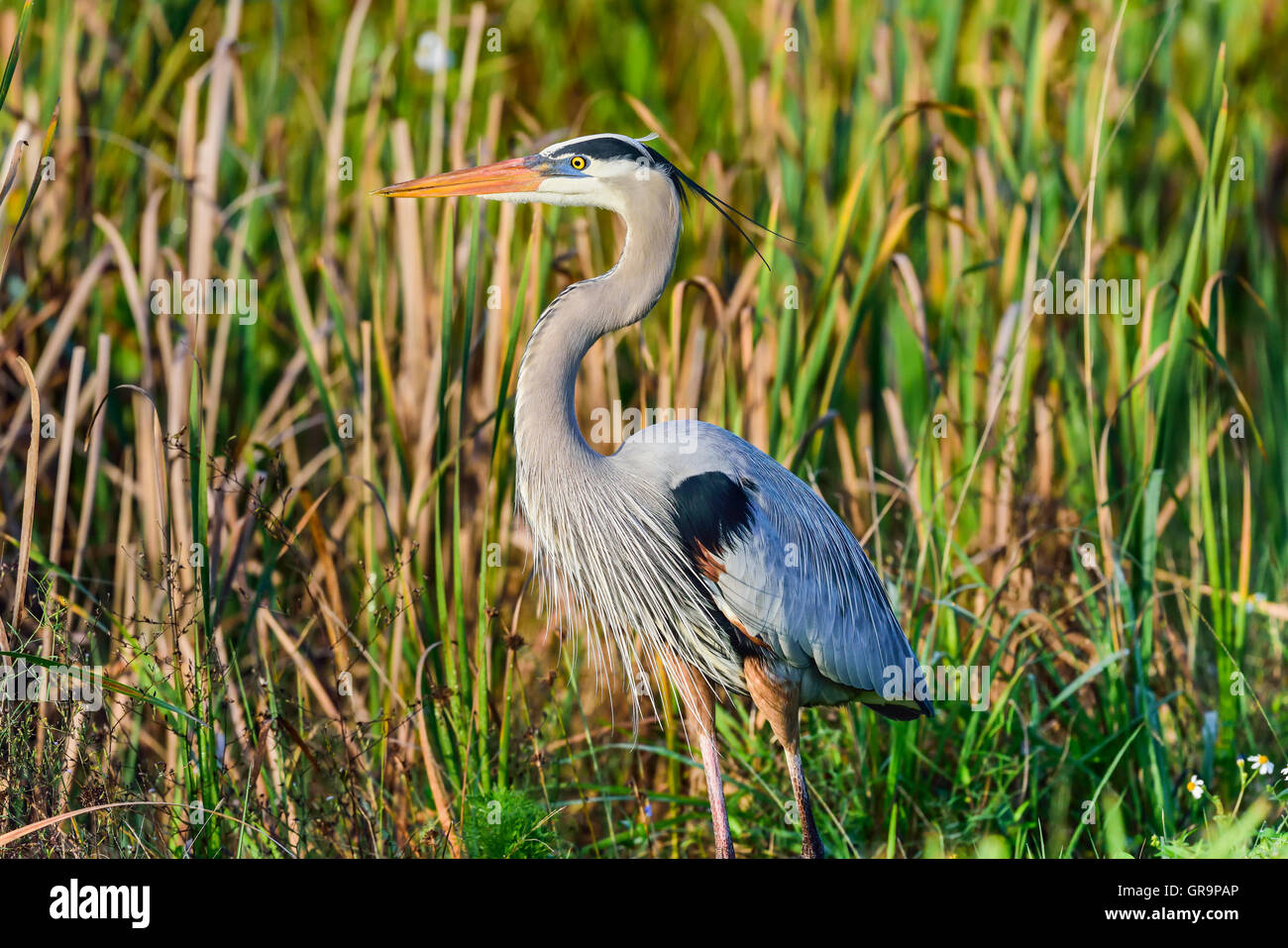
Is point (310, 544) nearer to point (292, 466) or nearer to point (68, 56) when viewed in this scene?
point (292, 466)

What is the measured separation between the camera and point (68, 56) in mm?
3262

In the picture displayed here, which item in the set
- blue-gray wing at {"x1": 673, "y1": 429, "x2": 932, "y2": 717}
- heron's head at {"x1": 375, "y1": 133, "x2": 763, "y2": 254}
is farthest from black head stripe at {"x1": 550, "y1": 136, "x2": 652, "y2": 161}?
blue-gray wing at {"x1": 673, "y1": 429, "x2": 932, "y2": 717}

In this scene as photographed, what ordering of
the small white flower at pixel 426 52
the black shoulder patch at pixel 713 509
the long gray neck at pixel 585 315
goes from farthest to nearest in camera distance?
the small white flower at pixel 426 52
the black shoulder patch at pixel 713 509
the long gray neck at pixel 585 315

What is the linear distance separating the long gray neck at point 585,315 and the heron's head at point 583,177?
0.01 m

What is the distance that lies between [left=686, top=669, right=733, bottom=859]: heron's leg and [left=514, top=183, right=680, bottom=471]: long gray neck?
0.66 m

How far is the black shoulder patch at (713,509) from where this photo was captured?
2398mm

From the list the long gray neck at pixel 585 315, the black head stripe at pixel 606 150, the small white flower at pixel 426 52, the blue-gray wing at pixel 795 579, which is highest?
the small white flower at pixel 426 52

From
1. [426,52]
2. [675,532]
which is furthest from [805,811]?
[426,52]

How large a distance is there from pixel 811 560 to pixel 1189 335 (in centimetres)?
137

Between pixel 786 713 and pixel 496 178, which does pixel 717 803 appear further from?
pixel 496 178

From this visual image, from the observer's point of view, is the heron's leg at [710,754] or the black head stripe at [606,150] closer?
the black head stripe at [606,150]

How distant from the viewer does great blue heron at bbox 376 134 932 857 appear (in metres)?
2.28

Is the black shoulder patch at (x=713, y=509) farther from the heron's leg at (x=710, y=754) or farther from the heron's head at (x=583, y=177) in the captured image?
the heron's head at (x=583, y=177)

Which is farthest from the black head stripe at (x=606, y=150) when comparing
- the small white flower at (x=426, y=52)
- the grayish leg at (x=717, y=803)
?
the small white flower at (x=426, y=52)
